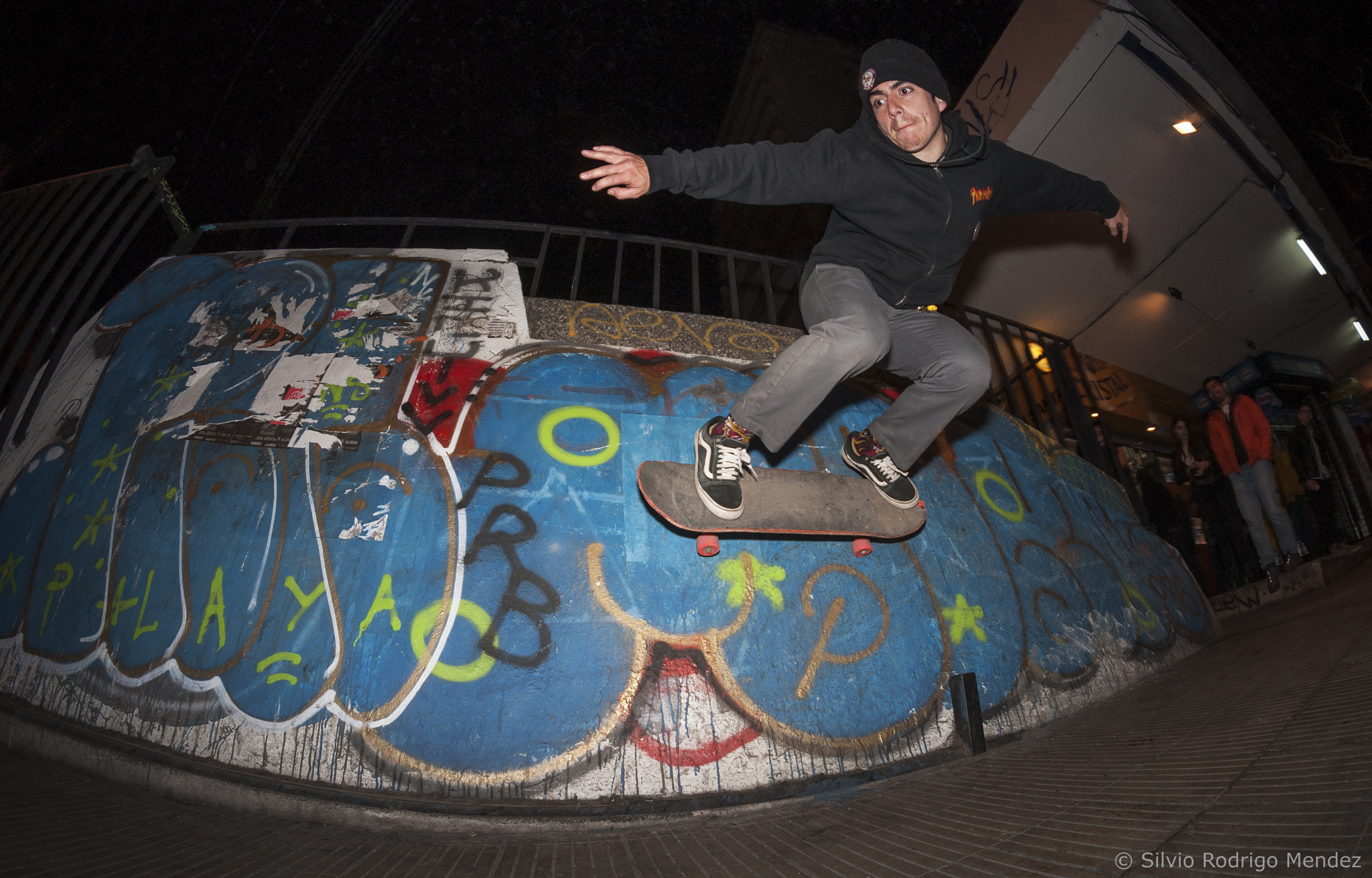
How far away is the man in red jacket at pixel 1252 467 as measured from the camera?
525cm

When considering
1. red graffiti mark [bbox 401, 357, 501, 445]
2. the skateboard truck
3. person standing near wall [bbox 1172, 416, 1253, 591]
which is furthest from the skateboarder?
person standing near wall [bbox 1172, 416, 1253, 591]

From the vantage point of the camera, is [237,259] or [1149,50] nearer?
[237,259]

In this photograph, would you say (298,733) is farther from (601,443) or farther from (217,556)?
(601,443)

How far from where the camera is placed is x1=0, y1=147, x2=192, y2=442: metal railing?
2.58m

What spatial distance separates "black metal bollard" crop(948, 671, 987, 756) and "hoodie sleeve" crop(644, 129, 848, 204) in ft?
7.87

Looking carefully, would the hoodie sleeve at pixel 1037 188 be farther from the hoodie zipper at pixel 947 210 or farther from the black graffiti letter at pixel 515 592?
the black graffiti letter at pixel 515 592

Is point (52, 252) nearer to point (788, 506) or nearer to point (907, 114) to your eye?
point (788, 506)

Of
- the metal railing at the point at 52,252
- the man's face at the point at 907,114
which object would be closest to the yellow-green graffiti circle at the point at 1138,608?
the man's face at the point at 907,114

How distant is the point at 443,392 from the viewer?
311 cm

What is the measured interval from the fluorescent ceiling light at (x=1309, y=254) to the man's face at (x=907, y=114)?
7.81m

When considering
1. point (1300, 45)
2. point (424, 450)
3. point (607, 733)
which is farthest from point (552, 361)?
point (1300, 45)

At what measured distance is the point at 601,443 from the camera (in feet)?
10.0

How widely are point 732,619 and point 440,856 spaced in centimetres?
143

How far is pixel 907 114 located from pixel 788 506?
188 centimetres
